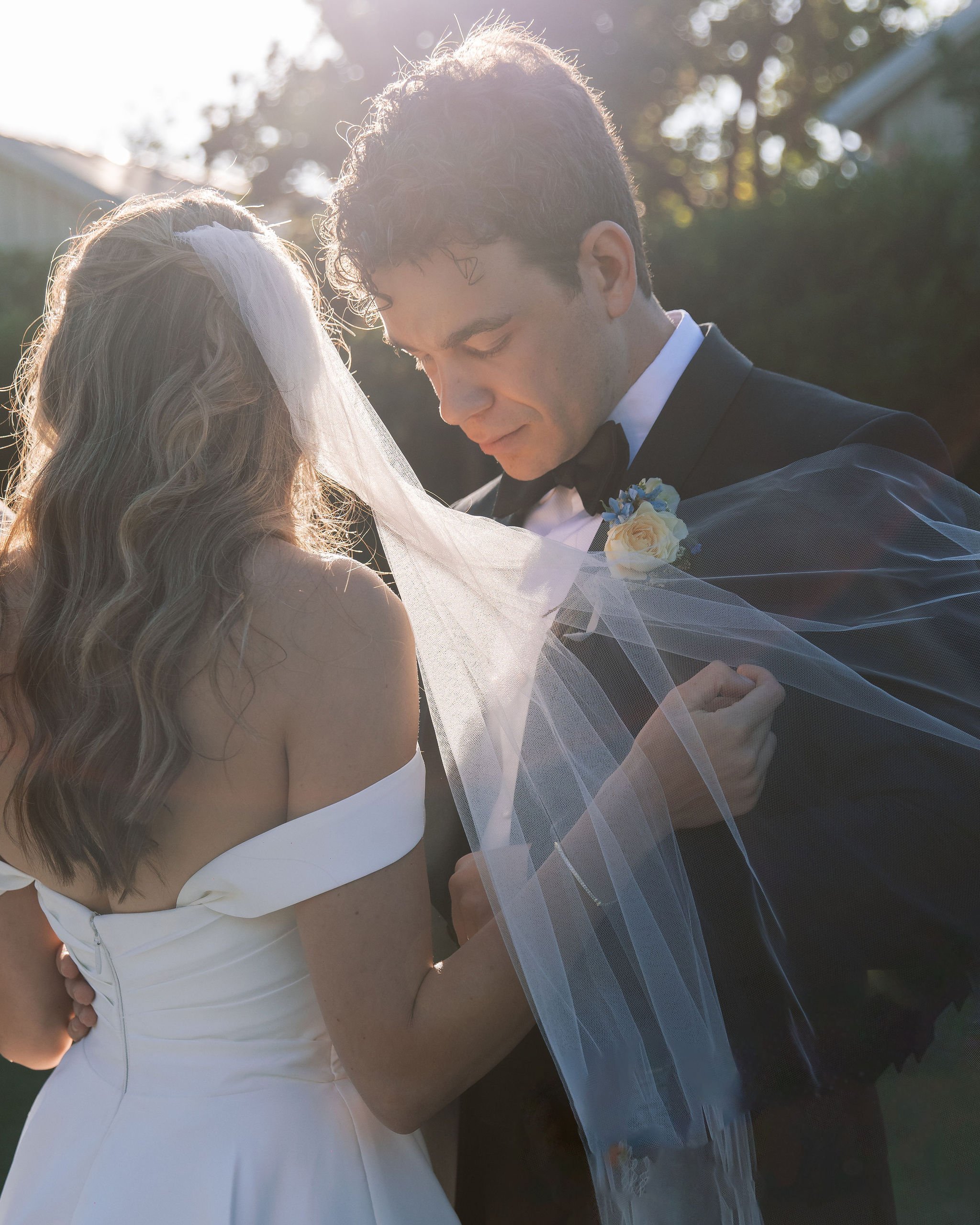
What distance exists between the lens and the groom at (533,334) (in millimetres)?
2100

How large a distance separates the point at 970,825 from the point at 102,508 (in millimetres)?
1472

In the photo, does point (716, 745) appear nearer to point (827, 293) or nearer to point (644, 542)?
point (644, 542)

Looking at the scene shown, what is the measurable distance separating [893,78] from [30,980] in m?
15.4

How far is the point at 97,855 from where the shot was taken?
162 cm

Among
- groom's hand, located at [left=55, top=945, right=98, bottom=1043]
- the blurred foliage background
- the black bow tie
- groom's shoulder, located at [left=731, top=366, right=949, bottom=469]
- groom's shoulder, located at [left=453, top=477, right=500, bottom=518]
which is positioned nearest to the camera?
groom's hand, located at [left=55, top=945, right=98, bottom=1043]

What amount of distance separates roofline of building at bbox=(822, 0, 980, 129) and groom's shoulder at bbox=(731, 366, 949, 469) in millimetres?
11258

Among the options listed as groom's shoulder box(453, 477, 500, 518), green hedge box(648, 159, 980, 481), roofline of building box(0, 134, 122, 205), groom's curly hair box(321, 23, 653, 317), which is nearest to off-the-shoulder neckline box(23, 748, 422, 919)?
groom's curly hair box(321, 23, 653, 317)

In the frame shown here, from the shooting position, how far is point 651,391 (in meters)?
2.49

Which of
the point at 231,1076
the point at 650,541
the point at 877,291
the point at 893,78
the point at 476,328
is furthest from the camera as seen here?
the point at 893,78

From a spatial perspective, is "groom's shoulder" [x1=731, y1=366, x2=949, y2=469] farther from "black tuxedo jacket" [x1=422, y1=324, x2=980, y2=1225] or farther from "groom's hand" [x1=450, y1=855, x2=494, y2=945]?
"groom's hand" [x1=450, y1=855, x2=494, y2=945]

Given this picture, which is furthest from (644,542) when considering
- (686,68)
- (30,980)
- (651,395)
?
(686,68)

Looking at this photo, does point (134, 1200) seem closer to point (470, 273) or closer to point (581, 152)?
point (470, 273)

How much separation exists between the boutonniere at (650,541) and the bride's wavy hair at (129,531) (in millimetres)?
553

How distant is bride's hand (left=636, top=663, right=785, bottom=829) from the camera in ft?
5.35
